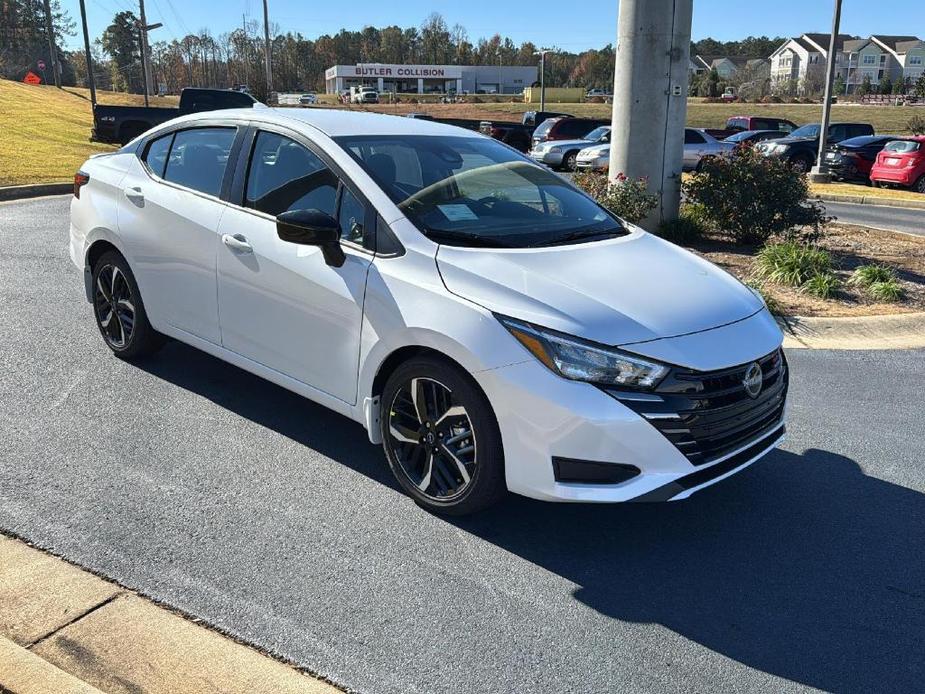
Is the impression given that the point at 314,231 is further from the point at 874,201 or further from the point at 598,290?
the point at 874,201

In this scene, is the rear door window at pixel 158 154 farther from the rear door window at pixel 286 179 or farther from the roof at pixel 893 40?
the roof at pixel 893 40

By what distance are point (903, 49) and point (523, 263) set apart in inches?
5604

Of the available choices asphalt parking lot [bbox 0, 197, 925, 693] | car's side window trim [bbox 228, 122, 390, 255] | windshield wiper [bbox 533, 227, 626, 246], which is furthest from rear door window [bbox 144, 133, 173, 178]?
windshield wiper [bbox 533, 227, 626, 246]

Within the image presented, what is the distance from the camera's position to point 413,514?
388 cm

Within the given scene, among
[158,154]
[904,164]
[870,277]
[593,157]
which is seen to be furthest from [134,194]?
[904,164]

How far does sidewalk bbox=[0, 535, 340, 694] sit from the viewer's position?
264cm

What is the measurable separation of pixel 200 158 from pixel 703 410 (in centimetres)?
333

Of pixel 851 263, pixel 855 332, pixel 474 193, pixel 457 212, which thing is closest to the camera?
pixel 457 212

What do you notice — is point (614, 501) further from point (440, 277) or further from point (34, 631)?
point (34, 631)

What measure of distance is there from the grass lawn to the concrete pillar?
11.5 m

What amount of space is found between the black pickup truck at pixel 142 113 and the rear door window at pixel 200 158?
656 inches

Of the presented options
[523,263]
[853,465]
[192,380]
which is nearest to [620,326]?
[523,263]

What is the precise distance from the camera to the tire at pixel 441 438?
3.50 m

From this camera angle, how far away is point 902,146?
70.1 ft
